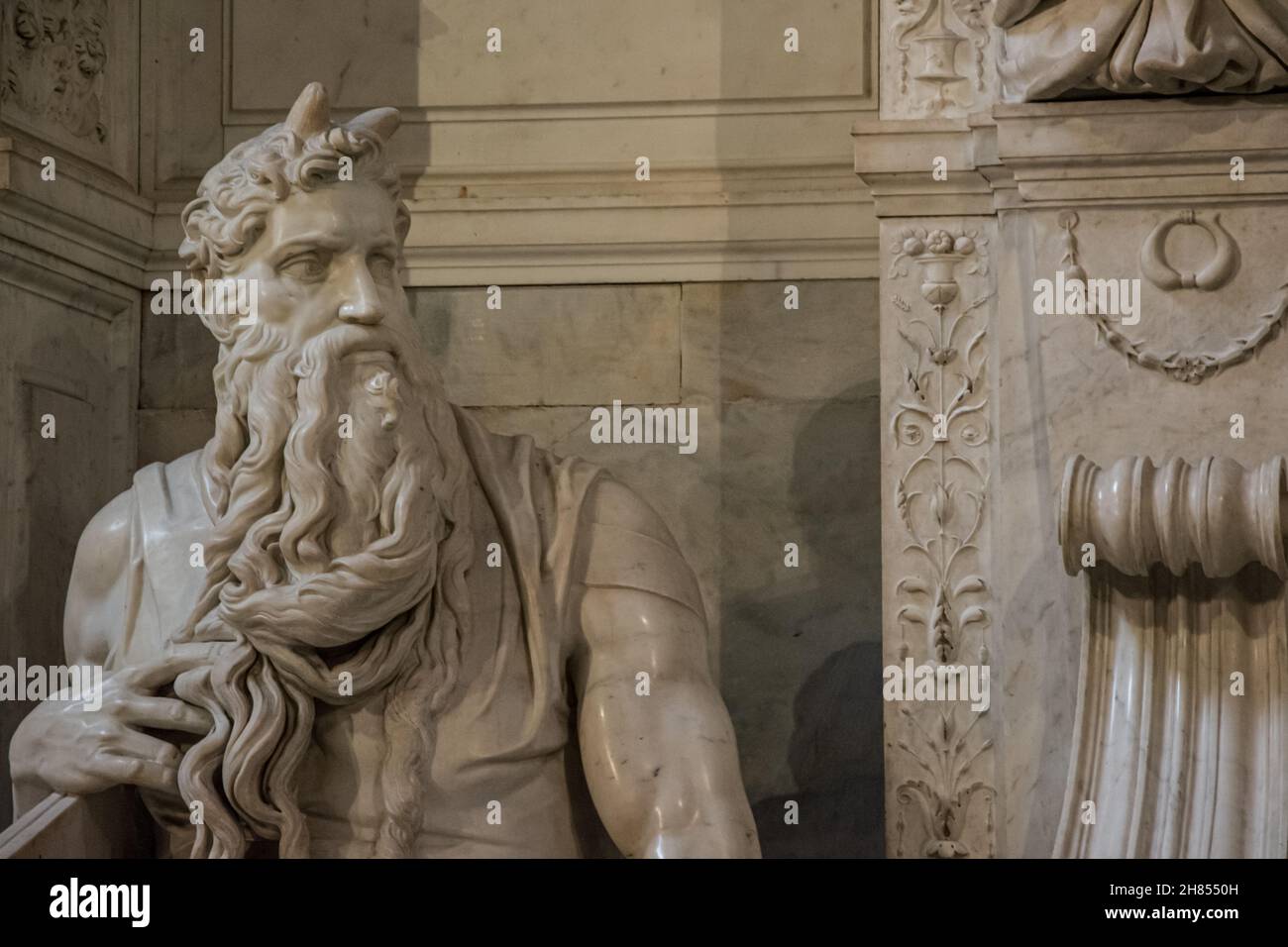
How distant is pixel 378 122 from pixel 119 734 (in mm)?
971

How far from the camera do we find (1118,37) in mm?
3518

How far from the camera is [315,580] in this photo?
3385mm

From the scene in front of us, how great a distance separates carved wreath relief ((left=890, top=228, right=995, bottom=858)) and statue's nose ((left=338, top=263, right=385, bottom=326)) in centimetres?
79

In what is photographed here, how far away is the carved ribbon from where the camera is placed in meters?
3.29

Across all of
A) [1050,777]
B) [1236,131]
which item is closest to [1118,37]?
[1236,131]

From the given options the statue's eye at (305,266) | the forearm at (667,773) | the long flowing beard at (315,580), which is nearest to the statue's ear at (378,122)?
the statue's eye at (305,266)

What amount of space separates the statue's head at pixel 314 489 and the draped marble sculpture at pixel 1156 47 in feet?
3.26

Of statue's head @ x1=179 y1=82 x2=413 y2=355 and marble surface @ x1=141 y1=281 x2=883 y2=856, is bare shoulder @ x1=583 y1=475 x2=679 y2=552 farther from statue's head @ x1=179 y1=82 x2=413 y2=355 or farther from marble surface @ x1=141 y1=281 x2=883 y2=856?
marble surface @ x1=141 y1=281 x2=883 y2=856

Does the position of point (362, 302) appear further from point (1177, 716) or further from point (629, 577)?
point (1177, 716)

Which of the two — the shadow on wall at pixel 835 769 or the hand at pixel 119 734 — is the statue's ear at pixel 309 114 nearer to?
the hand at pixel 119 734

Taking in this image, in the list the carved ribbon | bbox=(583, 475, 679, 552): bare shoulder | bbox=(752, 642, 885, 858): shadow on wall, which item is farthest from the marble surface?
the carved ribbon

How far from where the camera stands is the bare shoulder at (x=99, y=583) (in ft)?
12.3

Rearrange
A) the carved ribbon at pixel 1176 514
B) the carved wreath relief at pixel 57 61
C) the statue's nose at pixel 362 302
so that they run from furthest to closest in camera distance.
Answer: the carved wreath relief at pixel 57 61
the statue's nose at pixel 362 302
the carved ribbon at pixel 1176 514
